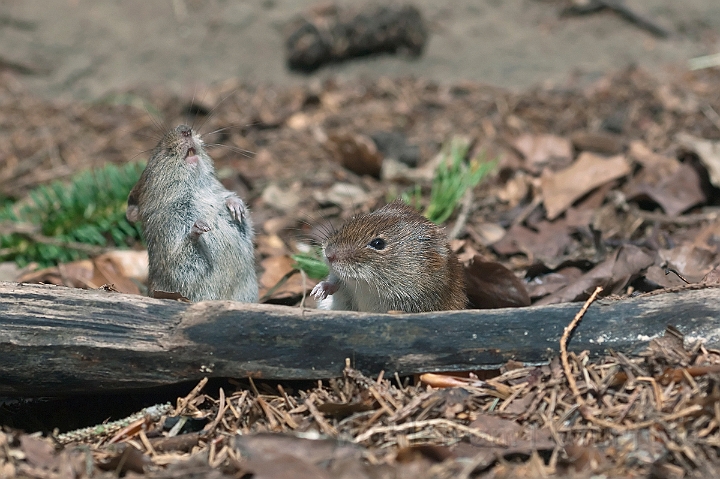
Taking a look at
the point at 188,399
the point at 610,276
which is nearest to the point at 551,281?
the point at 610,276

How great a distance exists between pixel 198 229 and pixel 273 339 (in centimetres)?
103

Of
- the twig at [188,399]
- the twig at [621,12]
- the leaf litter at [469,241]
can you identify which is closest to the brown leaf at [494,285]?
the leaf litter at [469,241]

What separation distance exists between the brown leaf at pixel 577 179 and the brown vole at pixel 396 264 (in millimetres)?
2093

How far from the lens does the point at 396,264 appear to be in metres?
4.18

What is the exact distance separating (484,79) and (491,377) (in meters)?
6.81

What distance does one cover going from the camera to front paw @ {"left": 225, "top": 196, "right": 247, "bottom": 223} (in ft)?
14.7

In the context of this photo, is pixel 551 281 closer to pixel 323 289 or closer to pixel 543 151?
pixel 323 289

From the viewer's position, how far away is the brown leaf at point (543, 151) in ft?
23.1

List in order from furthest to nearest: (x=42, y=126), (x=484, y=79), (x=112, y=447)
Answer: (x=484, y=79) < (x=42, y=126) < (x=112, y=447)

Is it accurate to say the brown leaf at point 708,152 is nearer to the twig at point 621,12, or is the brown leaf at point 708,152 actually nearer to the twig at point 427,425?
the twig at point 427,425

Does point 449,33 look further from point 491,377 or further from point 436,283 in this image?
point 491,377

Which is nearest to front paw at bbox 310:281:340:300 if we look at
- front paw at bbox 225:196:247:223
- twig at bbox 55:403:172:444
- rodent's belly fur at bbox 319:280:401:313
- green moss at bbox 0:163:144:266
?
rodent's belly fur at bbox 319:280:401:313

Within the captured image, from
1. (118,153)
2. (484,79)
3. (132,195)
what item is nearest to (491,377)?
(132,195)

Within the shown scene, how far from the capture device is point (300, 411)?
3543 mm
